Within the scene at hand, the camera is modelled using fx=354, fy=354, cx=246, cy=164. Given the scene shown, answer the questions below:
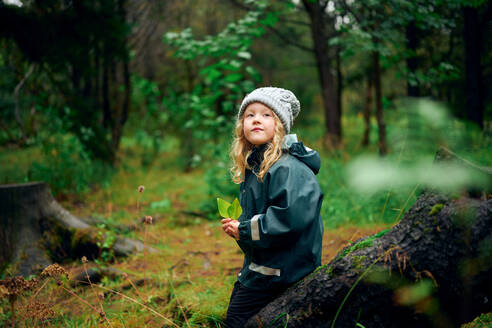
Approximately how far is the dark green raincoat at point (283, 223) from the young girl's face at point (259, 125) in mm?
119

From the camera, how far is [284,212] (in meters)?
1.92

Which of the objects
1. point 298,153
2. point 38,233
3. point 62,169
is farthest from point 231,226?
point 62,169

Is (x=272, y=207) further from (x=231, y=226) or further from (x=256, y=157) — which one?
(x=256, y=157)

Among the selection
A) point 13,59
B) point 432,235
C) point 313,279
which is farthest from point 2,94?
point 432,235

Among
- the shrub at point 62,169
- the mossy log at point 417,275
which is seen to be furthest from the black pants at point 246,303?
the shrub at point 62,169

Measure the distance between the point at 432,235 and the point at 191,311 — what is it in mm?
1703

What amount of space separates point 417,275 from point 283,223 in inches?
26.9

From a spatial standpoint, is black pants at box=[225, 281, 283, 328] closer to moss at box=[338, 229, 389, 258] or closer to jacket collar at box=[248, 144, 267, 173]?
moss at box=[338, 229, 389, 258]

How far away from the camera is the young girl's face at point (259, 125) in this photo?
86.4 inches

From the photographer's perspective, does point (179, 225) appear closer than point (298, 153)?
No

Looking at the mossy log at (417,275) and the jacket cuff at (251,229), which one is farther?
the jacket cuff at (251,229)

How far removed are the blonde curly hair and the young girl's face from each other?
0.04m

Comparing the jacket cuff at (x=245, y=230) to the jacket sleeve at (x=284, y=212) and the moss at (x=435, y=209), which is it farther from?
the moss at (x=435, y=209)

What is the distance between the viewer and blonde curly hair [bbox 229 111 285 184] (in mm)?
2139
